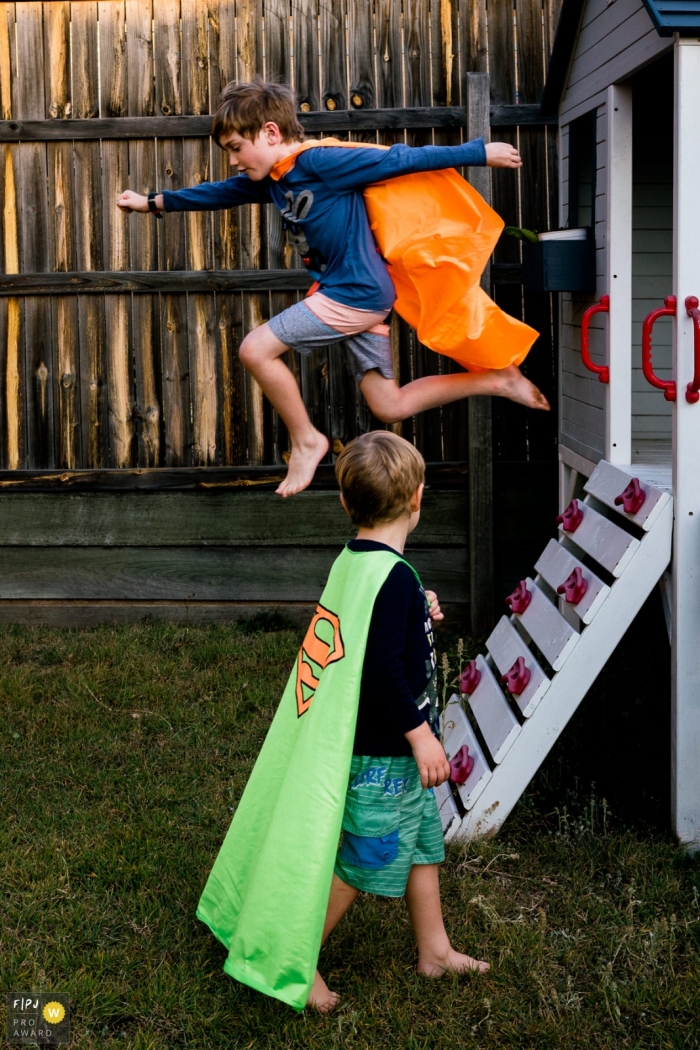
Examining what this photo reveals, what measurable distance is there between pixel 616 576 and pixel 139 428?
10.6 ft

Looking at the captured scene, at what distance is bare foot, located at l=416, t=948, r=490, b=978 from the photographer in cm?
288

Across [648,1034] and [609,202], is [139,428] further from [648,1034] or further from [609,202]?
[648,1034]

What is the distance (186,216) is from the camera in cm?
589

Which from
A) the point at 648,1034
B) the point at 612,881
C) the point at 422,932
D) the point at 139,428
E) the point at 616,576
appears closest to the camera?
the point at 648,1034

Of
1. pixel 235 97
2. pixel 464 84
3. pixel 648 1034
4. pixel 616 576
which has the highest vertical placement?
pixel 464 84

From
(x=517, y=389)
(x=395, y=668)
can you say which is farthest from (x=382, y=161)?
(x=395, y=668)

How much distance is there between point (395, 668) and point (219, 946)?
40.4 inches

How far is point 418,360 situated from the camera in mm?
5887

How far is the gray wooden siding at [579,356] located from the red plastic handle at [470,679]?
3.42ft

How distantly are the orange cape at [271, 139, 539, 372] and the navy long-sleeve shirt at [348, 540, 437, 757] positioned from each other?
3.44ft

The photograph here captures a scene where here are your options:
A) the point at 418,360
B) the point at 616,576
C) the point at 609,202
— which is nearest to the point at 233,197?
the point at 609,202

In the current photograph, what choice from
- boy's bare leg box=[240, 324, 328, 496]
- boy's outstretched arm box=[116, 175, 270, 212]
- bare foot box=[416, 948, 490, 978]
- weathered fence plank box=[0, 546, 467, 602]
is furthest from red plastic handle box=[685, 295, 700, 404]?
weathered fence plank box=[0, 546, 467, 602]

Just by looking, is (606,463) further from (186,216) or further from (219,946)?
(186,216)

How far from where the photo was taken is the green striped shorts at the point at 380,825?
106 inches
